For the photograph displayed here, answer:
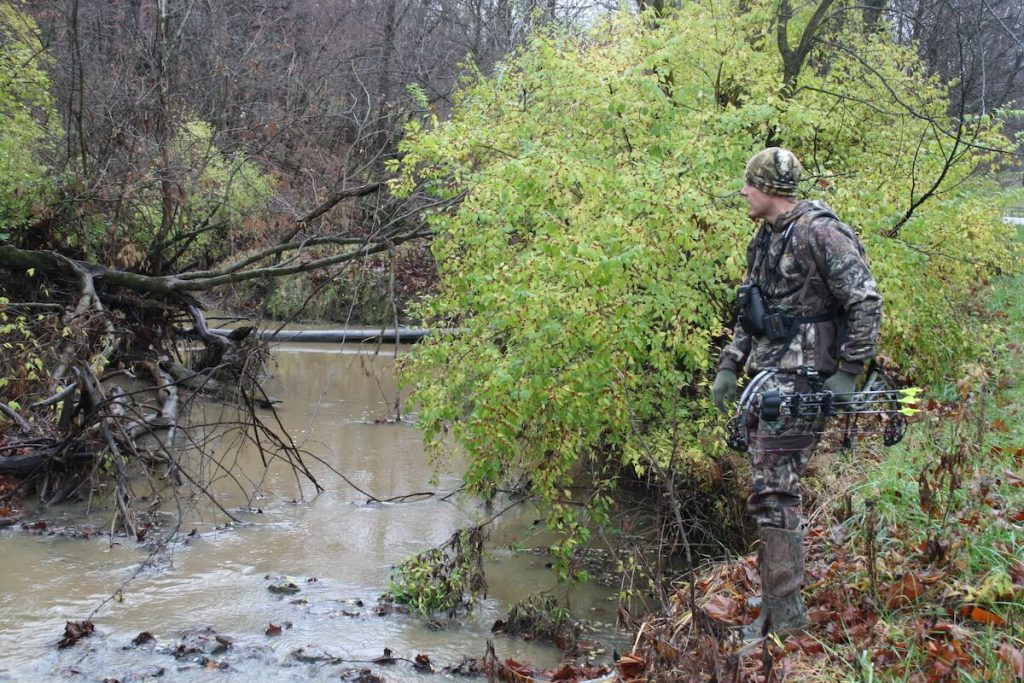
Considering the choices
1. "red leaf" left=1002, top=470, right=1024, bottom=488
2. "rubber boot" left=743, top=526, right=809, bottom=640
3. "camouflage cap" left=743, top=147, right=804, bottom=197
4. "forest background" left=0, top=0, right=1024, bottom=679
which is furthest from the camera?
"forest background" left=0, top=0, right=1024, bottom=679

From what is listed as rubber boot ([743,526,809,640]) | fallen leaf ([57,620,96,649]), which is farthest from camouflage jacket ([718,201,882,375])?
fallen leaf ([57,620,96,649])

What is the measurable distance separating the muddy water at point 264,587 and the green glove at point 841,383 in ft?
9.97

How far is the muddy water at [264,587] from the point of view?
234 inches

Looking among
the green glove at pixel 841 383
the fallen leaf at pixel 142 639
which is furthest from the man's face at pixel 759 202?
the fallen leaf at pixel 142 639

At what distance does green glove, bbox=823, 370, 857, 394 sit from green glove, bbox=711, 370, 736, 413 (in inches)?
21.1

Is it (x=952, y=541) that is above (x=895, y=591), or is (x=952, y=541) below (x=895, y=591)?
above

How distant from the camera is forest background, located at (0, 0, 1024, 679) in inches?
259

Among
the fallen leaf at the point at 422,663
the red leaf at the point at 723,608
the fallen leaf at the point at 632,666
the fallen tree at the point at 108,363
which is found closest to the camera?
the fallen leaf at the point at 632,666

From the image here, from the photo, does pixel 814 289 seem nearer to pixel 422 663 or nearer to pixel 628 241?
pixel 628 241

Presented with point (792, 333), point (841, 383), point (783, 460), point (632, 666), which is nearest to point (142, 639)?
point (632, 666)

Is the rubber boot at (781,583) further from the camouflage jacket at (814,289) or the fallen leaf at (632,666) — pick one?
the camouflage jacket at (814,289)

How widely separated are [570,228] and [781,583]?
131 inches

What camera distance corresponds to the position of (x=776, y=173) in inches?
164

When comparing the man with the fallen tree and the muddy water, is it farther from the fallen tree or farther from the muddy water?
the fallen tree
